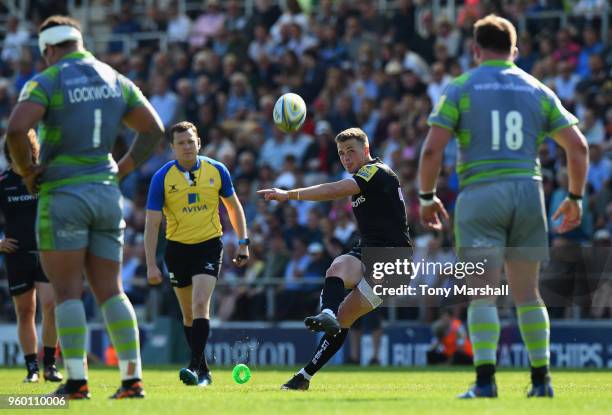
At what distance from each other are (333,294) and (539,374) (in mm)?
3035

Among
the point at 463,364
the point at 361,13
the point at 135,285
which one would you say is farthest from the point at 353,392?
the point at 361,13

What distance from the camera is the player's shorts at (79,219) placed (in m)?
8.95

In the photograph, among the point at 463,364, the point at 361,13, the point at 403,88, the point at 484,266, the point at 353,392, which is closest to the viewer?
the point at 484,266

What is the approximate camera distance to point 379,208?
12.3m

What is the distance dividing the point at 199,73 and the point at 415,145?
670 centimetres

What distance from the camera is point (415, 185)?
21.5 metres

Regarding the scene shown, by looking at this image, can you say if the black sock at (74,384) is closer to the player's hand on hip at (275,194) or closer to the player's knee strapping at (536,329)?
the player's hand on hip at (275,194)

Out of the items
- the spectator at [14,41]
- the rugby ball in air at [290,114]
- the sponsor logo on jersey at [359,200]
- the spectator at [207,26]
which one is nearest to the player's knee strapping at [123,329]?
the sponsor logo on jersey at [359,200]

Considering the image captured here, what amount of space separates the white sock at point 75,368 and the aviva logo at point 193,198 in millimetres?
4475

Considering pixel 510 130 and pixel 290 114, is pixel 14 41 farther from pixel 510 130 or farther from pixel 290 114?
pixel 510 130

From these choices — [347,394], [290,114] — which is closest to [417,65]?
[290,114]

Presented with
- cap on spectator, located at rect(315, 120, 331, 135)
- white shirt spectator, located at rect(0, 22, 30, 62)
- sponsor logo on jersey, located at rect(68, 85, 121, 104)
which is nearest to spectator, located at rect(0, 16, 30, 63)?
white shirt spectator, located at rect(0, 22, 30, 62)

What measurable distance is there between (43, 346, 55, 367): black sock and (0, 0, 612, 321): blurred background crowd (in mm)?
6888

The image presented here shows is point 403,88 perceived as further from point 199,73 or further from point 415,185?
point 199,73
